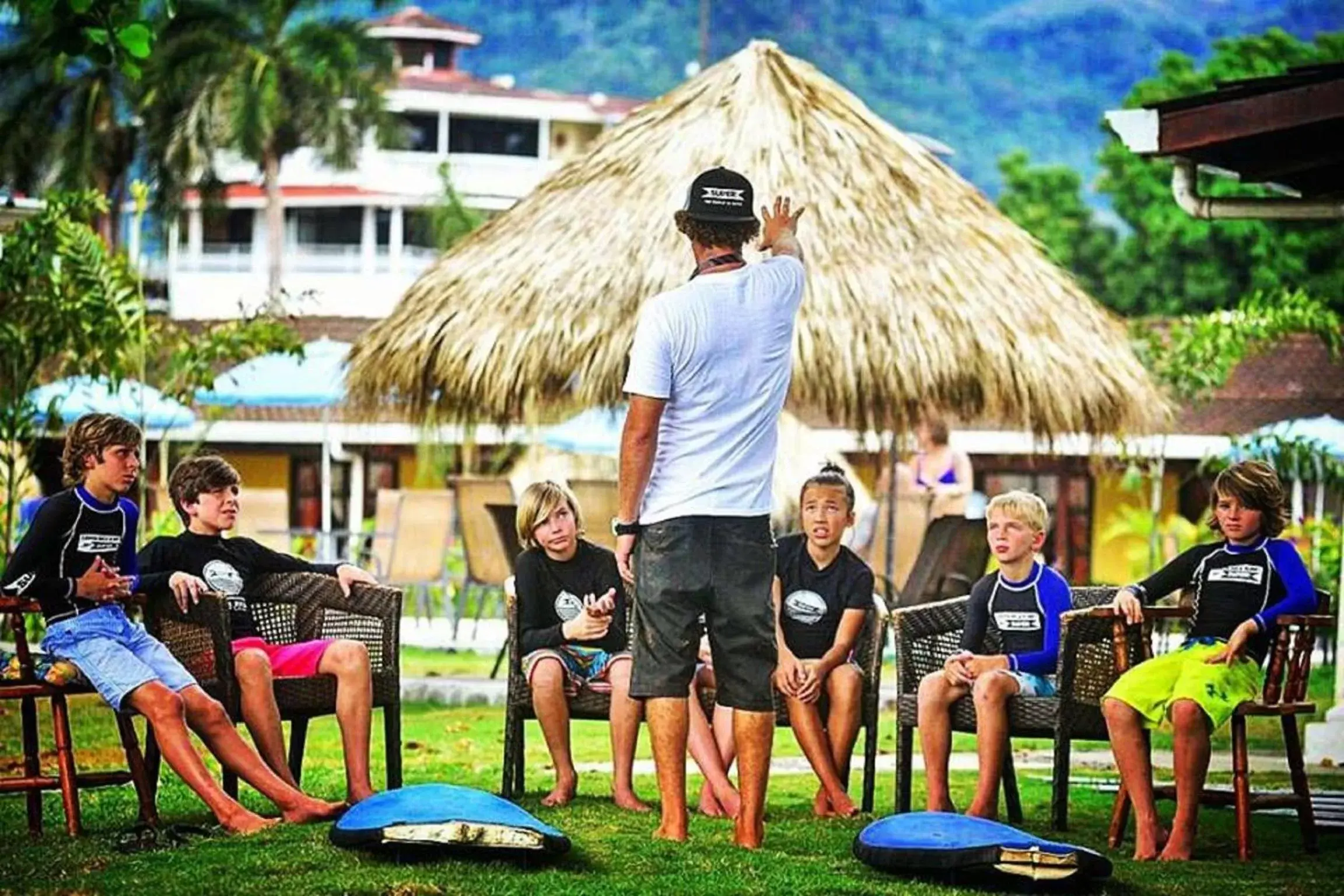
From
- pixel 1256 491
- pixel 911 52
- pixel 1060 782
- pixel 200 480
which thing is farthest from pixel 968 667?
pixel 911 52

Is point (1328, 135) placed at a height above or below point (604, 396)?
above

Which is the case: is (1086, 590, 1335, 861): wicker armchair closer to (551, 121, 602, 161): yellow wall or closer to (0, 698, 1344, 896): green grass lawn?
(0, 698, 1344, 896): green grass lawn

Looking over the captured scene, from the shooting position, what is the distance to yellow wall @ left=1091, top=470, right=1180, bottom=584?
133ft

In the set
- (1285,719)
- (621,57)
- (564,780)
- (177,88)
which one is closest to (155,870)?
(564,780)

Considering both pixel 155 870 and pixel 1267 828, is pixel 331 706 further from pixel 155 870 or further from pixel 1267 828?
pixel 1267 828

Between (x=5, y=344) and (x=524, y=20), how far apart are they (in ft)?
586

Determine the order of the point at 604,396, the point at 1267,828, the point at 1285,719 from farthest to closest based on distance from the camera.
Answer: the point at 604,396, the point at 1267,828, the point at 1285,719

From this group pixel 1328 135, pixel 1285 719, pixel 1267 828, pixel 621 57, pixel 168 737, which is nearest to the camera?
pixel 168 737

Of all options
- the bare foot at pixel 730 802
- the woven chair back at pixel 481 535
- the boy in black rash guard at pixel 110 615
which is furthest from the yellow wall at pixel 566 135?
the boy in black rash guard at pixel 110 615

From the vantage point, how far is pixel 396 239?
245 feet

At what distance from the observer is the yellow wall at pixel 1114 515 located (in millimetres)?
40469

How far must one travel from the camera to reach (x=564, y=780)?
9.01 metres

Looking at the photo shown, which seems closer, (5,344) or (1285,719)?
(1285,719)

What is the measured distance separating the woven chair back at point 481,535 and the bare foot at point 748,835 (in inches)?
371
